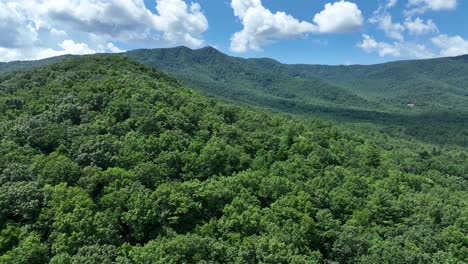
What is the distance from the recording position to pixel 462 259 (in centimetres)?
4525

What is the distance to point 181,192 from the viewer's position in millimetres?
46281

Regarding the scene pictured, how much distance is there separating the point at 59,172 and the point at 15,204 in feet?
22.2

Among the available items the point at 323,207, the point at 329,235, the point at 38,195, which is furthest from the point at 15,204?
the point at 323,207

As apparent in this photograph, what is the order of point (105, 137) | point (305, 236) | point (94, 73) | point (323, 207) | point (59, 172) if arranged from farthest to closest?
point (94, 73) → point (105, 137) → point (323, 207) → point (59, 172) → point (305, 236)

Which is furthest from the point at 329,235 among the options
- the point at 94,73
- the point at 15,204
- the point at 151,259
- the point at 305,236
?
the point at 94,73

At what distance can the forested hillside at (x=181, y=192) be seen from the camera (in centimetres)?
3766

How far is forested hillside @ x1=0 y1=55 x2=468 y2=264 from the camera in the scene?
37656 mm

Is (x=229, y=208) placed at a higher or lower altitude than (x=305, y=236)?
higher

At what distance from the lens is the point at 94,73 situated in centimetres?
9356

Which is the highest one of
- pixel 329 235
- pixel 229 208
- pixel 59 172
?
pixel 59 172

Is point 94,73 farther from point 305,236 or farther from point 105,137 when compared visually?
point 305,236

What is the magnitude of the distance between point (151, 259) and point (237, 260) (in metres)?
8.30

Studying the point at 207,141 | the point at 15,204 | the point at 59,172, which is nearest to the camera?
the point at 15,204

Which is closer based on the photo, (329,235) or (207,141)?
(329,235)
